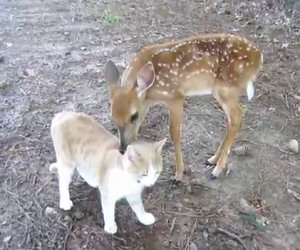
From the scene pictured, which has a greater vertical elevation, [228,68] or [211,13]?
[228,68]

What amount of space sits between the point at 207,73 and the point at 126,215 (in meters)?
0.92

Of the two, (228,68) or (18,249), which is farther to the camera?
(228,68)

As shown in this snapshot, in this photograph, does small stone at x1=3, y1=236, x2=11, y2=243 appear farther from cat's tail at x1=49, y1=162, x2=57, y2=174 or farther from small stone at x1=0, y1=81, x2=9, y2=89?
small stone at x1=0, y1=81, x2=9, y2=89

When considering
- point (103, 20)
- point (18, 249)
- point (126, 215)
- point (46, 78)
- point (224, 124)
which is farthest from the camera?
point (103, 20)

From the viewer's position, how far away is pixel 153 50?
3193 millimetres

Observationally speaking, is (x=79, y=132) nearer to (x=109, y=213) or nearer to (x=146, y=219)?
(x=109, y=213)

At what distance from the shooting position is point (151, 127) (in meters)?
3.77

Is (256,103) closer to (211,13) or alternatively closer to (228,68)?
(228,68)

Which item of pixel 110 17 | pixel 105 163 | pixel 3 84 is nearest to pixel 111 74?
pixel 105 163

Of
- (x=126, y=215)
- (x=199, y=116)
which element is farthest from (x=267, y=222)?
(x=199, y=116)

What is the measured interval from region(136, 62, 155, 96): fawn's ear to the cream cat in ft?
1.03

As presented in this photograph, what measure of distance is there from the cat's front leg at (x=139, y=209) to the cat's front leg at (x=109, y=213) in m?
0.09

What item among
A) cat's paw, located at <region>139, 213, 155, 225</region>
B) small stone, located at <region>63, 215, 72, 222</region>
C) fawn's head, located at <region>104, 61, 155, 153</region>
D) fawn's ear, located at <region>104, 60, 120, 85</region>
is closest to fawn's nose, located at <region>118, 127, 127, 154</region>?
fawn's head, located at <region>104, 61, 155, 153</region>

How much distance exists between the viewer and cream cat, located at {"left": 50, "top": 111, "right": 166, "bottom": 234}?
102 inches
